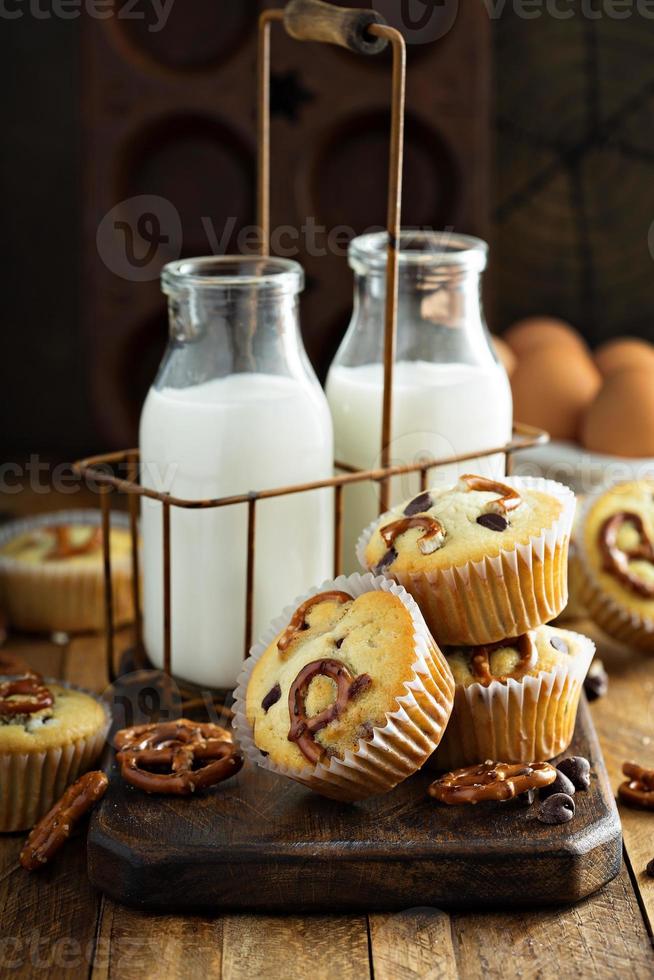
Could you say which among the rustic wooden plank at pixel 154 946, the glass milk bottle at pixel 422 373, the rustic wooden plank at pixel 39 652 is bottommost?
the rustic wooden plank at pixel 39 652

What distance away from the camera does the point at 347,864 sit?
→ 0.94 m

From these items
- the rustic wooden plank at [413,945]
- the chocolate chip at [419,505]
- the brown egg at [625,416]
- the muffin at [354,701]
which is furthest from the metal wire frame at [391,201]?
the brown egg at [625,416]

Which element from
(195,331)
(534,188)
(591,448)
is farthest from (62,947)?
(534,188)

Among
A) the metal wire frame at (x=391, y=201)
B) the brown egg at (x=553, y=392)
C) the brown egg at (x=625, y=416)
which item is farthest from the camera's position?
the brown egg at (x=553, y=392)

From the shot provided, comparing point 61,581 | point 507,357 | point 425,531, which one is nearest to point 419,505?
point 425,531

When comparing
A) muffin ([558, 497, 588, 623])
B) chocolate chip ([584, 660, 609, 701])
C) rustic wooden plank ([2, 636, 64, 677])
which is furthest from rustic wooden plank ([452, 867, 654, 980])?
rustic wooden plank ([2, 636, 64, 677])

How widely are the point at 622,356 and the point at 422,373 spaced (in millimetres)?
776

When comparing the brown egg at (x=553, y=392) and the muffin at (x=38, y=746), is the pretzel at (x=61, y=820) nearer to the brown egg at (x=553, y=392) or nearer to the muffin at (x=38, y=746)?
the muffin at (x=38, y=746)

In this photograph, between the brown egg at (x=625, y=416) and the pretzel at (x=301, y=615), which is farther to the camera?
the brown egg at (x=625, y=416)

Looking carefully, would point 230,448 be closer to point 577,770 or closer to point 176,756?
point 176,756

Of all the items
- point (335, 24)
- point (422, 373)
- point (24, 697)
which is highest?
point (335, 24)

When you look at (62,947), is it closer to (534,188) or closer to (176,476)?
(176,476)

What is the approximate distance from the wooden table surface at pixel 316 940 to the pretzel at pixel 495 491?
0.30 meters

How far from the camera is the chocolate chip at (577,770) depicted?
1.03 metres
